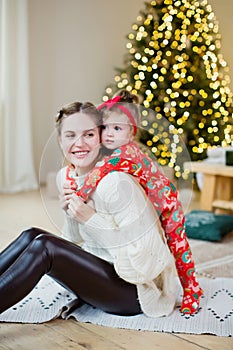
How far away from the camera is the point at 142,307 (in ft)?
6.54

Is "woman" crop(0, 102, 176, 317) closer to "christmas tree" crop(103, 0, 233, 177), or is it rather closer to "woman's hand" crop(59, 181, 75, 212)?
"woman's hand" crop(59, 181, 75, 212)

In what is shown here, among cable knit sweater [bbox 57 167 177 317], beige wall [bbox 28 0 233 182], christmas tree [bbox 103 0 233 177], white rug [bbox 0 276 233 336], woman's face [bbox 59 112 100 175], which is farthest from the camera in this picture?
beige wall [bbox 28 0 233 182]

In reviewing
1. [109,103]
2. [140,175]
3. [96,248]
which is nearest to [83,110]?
[109,103]

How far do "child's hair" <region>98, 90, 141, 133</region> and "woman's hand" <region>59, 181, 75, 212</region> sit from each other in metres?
0.29

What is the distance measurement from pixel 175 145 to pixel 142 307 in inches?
23.1

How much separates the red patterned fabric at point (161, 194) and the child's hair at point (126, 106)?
10 centimetres

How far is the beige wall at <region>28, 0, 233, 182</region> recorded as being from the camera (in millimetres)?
4934

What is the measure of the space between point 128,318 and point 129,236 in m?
0.33

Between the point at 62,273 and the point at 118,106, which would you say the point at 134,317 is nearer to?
the point at 62,273

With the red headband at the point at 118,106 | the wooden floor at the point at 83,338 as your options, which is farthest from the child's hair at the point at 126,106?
the wooden floor at the point at 83,338

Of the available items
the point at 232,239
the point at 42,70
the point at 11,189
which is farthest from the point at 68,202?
the point at 42,70

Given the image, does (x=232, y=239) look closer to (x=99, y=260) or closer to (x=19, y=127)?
(x=99, y=260)

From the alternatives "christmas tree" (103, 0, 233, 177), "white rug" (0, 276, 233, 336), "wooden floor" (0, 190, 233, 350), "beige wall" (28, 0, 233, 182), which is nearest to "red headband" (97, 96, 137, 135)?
"wooden floor" (0, 190, 233, 350)

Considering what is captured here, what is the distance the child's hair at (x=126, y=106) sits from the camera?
1.76 meters
